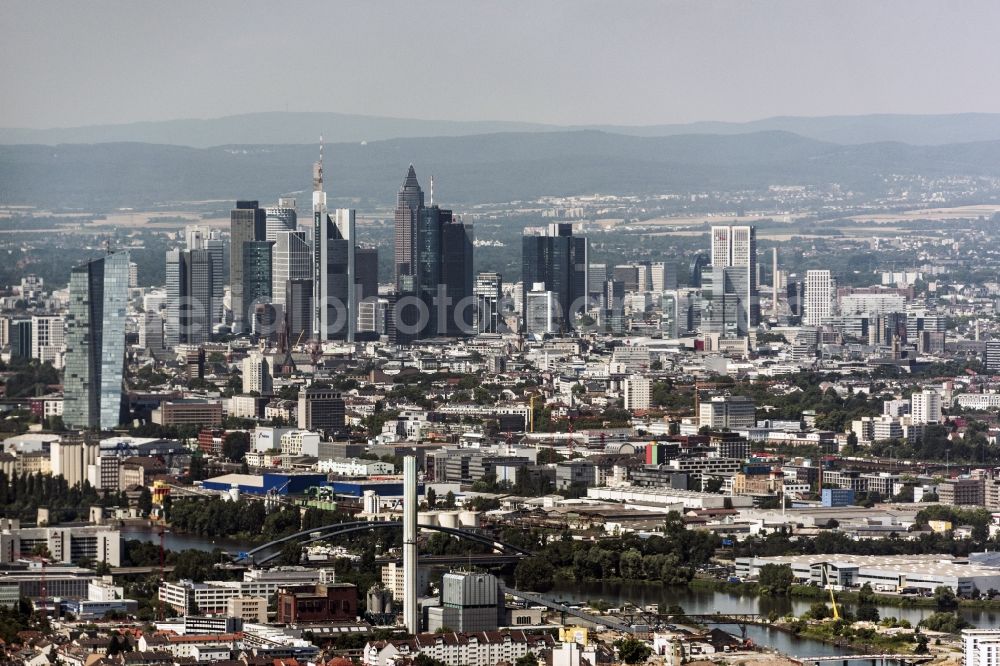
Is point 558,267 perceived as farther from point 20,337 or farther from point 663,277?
point 20,337

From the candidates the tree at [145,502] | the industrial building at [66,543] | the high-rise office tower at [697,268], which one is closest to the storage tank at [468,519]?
the industrial building at [66,543]

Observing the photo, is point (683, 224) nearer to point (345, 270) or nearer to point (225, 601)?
point (345, 270)

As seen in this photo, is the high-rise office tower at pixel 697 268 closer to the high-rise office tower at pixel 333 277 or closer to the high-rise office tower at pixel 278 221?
the high-rise office tower at pixel 333 277

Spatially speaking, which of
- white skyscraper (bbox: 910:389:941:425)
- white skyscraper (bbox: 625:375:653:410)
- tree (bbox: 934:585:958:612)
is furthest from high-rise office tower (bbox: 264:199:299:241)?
tree (bbox: 934:585:958:612)

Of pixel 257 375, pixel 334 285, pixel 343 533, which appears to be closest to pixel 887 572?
pixel 343 533

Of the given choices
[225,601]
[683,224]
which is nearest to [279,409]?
[225,601]

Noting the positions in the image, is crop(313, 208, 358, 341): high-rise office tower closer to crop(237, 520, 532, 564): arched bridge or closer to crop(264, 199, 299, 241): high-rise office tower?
crop(264, 199, 299, 241): high-rise office tower
